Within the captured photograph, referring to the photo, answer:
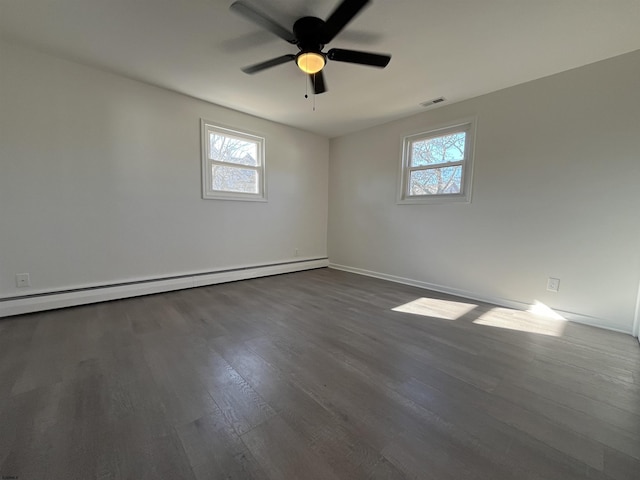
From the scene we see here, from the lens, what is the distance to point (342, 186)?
4.97 m

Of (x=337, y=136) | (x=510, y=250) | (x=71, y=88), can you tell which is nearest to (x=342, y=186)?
(x=337, y=136)

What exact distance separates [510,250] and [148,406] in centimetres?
372

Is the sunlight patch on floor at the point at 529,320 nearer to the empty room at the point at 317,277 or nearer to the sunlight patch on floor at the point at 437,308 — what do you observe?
the empty room at the point at 317,277

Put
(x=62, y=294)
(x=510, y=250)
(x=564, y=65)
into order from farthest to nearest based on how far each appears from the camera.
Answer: (x=510, y=250) < (x=62, y=294) < (x=564, y=65)

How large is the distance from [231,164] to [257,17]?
238 centimetres

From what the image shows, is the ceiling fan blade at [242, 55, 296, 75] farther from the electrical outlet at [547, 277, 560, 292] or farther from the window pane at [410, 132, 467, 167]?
the electrical outlet at [547, 277, 560, 292]

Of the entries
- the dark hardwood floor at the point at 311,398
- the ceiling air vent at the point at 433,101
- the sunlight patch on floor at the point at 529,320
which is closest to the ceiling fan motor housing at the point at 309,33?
the ceiling air vent at the point at 433,101

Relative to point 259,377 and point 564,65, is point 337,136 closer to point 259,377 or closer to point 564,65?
point 564,65

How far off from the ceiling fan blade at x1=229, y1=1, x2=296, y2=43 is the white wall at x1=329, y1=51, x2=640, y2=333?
2.58 meters

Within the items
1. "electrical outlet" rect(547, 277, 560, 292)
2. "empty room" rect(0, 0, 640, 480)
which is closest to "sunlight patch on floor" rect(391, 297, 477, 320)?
"empty room" rect(0, 0, 640, 480)

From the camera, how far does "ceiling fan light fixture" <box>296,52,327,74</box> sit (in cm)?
203

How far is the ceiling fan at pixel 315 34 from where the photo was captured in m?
1.65

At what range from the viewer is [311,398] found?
1.42 m

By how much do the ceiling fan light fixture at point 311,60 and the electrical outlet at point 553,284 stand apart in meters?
3.27
